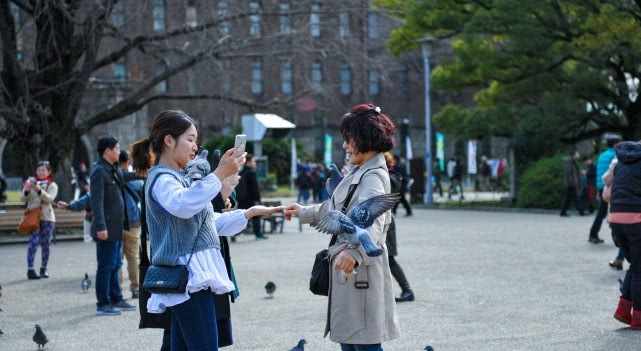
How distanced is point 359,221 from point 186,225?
0.87m

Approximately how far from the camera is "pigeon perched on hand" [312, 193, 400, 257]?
195 inches

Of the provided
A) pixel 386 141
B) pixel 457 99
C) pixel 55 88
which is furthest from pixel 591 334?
pixel 457 99

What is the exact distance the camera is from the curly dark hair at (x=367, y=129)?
5.29 metres

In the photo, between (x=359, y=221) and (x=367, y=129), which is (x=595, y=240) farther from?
(x=359, y=221)

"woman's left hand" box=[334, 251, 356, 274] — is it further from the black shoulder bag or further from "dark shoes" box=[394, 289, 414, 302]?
"dark shoes" box=[394, 289, 414, 302]

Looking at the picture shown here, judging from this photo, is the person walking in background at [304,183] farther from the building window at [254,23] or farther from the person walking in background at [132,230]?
the person walking in background at [132,230]

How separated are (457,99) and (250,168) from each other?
54965mm

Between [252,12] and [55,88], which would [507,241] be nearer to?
[252,12]

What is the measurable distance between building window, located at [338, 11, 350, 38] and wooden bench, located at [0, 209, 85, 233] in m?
7.54

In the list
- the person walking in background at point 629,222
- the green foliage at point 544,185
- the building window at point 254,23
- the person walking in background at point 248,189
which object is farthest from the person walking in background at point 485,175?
the person walking in background at point 629,222

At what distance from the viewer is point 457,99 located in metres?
73.2

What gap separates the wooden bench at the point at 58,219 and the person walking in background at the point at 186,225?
53.8 feet

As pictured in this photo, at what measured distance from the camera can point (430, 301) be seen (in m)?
10.8

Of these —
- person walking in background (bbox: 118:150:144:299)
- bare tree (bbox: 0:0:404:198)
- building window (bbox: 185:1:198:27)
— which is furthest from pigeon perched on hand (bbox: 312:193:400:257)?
building window (bbox: 185:1:198:27)
